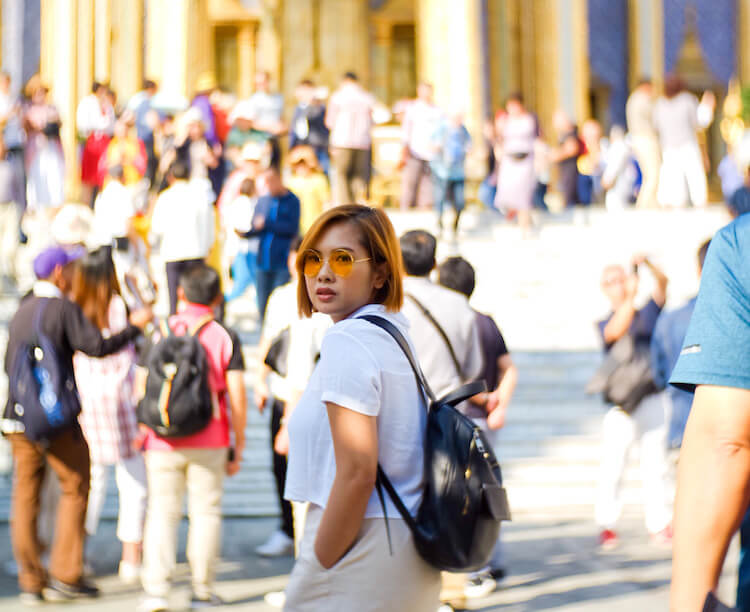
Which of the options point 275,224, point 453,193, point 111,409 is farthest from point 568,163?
point 111,409

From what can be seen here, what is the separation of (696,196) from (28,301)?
36.5 ft

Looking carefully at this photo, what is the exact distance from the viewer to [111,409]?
6.39 m

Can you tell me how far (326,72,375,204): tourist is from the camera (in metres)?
12.7

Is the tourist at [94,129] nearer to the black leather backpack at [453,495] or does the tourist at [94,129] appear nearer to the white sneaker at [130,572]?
the white sneaker at [130,572]

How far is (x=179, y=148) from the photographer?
1220 centimetres

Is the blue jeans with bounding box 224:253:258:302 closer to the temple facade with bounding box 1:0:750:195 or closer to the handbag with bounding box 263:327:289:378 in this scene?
the handbag with bounding box 263:327:289:378

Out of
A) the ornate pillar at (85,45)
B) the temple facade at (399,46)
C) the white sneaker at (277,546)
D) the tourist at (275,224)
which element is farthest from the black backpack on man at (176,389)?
the ornate pillar at (85,45)

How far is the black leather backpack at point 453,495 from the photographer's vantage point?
261cm

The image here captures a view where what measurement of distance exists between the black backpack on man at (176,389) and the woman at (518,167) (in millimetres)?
8705

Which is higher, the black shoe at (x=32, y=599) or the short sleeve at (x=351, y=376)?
the short sleeve at (x=351, y=376)

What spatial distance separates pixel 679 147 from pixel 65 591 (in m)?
11.3

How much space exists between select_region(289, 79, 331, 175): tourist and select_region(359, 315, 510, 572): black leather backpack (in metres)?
11.5

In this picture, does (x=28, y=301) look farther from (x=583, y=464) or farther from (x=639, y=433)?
(x=583, y=464)

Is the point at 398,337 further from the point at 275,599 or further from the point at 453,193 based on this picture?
the point at 453,193
